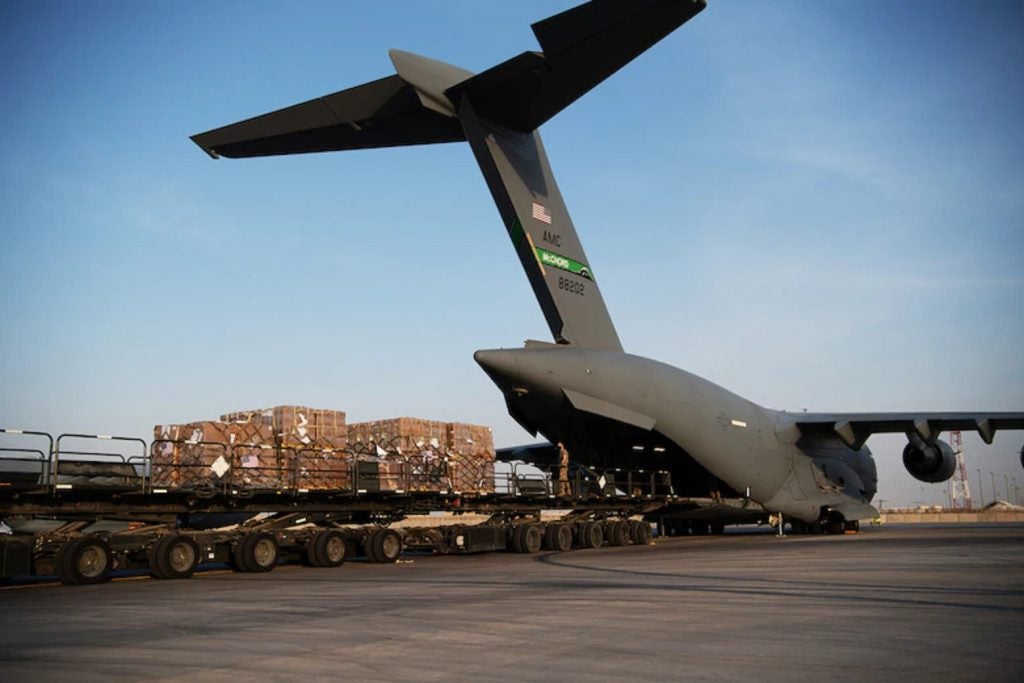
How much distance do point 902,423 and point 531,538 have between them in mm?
12762

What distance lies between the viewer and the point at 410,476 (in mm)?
18562

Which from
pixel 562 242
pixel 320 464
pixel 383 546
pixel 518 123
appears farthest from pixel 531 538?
pixel 518 123

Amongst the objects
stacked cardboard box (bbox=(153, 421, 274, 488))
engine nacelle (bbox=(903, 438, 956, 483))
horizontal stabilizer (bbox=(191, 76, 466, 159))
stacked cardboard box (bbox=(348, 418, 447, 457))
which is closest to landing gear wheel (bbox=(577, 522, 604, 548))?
stacked cardboard box (bbox=(348, 418, 447, 457))

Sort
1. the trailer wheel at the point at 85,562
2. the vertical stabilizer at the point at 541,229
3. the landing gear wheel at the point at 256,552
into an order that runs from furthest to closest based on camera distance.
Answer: the vertical stabilizer at the point at 541,229, the landing gear wheel at the point at 256,552, the trailer wheel at the point at 85,562

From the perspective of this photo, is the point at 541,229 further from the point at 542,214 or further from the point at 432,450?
the point at 432,450

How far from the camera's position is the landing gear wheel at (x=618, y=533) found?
22656 millimetres

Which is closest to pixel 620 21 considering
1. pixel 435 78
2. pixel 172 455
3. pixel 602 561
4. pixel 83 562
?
pixel 435 78

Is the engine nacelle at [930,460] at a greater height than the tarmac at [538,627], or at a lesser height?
greater

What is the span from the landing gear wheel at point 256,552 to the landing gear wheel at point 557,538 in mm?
7425

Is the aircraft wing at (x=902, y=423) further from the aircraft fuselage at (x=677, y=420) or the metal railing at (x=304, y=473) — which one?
the metal railing at (x=304, y=473)

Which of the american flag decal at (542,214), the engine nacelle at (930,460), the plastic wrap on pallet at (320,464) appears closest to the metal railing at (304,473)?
the plastic wrap on pallet at (320,464)


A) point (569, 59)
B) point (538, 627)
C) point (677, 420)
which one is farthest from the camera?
point (677, 420)

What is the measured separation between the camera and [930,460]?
2900 cm

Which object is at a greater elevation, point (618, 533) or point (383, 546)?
point (383, 546)
